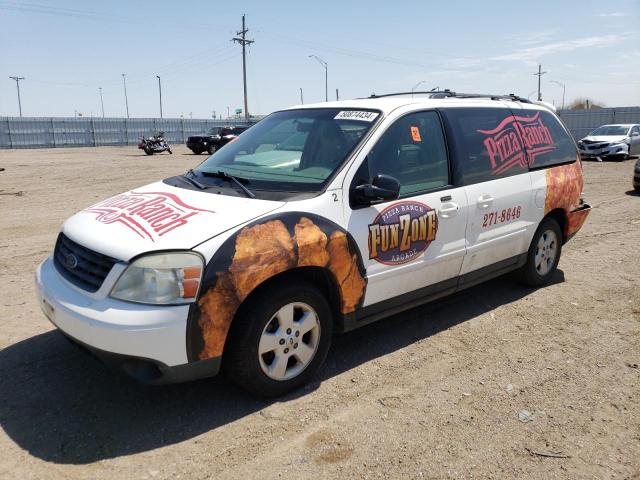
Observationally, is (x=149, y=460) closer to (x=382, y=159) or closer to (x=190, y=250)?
(x=190, y=250)

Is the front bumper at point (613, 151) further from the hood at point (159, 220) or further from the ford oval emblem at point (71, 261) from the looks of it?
the ford oval emblem at point (71, 261)

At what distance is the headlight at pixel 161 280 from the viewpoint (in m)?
2.89

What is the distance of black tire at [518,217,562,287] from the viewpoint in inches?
212

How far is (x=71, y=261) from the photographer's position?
3.30 metres

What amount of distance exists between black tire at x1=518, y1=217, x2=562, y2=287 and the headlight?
3686mm

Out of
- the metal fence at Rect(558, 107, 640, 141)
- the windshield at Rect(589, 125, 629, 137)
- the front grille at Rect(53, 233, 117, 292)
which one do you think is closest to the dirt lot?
the front grille at Rect(53, 233, 117, 292)

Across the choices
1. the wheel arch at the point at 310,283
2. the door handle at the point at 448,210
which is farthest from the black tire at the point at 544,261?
→ the wheel arch at the point at 310,283

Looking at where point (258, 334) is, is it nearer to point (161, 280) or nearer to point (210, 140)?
point (161, 280)

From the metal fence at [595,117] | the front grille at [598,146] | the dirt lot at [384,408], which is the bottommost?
the dirt lot at [384,408]

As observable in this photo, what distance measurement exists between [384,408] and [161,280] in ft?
5.19

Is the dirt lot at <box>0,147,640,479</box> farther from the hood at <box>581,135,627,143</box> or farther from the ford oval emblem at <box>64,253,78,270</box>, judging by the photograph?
the hood at <box>581,135,627,143</box>

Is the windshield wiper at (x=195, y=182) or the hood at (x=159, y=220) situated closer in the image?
the hood at (x=159, y=220)

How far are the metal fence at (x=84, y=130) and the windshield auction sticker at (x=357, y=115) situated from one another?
139 feet

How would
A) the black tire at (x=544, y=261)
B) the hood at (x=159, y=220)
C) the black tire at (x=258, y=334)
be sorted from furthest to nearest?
1. the black tire at (x=544, y=261)
2. the black tire at (x=258, y=334)
3. the hood at (x=159, y=220)
